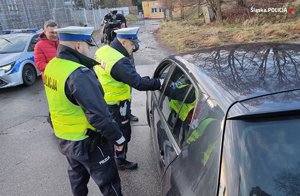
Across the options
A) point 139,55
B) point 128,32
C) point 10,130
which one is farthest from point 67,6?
point 128,32

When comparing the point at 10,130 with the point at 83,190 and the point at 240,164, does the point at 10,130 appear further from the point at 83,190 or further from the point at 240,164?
the point at 240,164

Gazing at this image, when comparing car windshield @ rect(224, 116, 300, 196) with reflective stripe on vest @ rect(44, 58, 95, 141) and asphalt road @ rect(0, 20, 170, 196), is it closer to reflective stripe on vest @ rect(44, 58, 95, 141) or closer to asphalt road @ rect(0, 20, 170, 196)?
reflective stripe on vest @ rect(44, 58, 95, 141)

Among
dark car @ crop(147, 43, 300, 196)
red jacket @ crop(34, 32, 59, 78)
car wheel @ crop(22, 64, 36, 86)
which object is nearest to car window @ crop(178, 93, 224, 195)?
dark car @ crop(147, 43, 300, 196)

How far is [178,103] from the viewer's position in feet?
8.43

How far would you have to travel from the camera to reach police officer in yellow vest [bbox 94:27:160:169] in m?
3.08

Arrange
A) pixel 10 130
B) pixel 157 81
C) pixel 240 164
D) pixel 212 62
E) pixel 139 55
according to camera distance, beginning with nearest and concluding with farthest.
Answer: pixel 240 164, pixel 212 62, pixel 157 81, pixel 10 130, pixel 139 55

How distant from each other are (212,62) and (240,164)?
1060 millimetres

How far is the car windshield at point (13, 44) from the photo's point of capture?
870 centimetres

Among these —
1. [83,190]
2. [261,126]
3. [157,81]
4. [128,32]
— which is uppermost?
[128,32]

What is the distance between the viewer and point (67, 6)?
2517cm

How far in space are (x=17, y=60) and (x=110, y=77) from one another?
5930 mm

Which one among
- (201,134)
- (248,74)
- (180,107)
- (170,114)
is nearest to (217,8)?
(170,114)

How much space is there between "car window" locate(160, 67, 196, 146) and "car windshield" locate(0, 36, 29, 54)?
7049 millimetres

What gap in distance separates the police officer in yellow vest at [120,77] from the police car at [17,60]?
5469 millimetres
